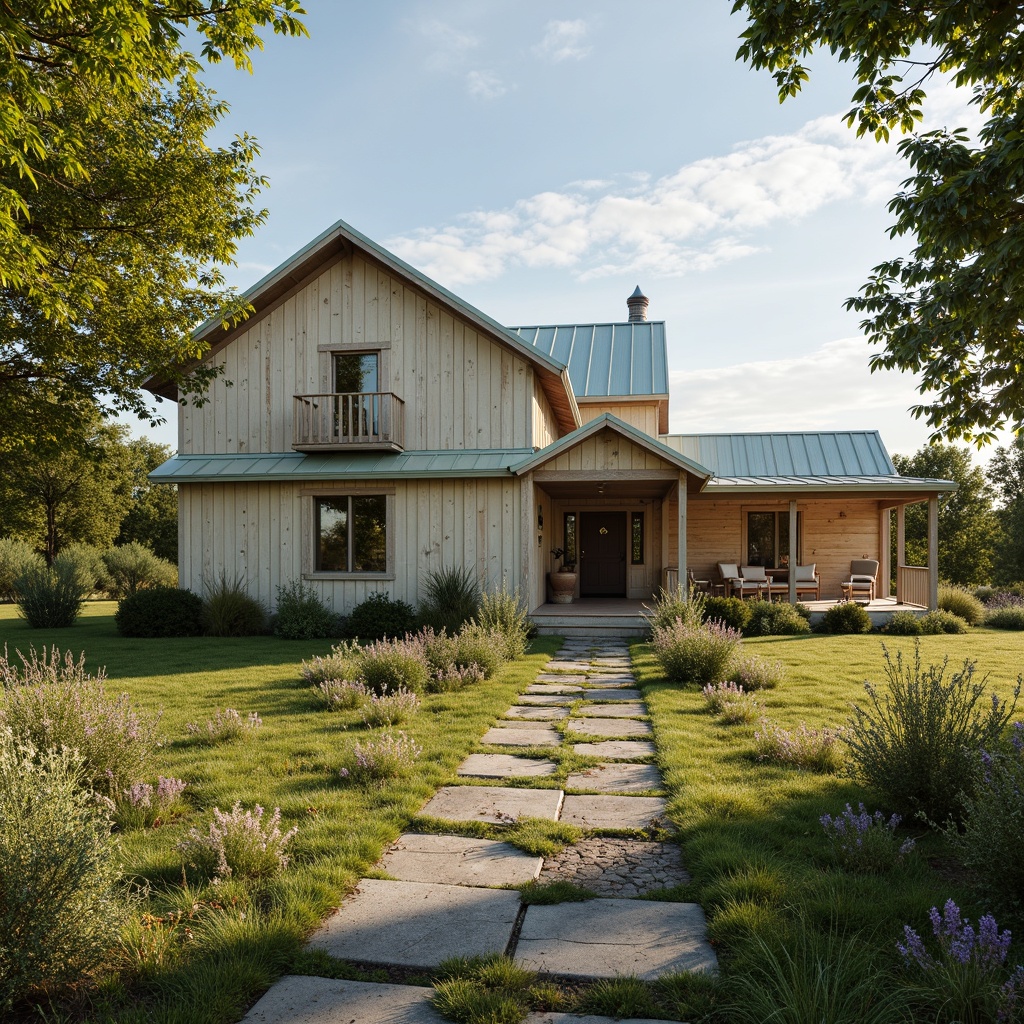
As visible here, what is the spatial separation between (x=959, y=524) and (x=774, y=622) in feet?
99.0

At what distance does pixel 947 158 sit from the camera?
5.68 m

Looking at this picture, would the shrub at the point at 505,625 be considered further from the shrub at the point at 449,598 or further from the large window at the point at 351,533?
the large window at the point at 351,533

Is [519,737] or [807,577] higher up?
[807,577]

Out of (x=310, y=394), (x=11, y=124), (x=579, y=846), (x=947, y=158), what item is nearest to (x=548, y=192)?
(x=310, y=394)

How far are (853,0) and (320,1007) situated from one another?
664cm

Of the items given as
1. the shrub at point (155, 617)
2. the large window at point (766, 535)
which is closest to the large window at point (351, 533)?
the shrub at point (155, 617)

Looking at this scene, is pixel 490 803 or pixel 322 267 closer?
pixel 490 803

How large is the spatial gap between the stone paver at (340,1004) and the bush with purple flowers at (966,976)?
1.68 meters

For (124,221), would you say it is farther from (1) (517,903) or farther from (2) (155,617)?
(1) (517,903)

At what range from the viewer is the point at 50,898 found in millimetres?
2557

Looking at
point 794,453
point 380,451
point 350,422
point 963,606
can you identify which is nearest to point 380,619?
point 380,451

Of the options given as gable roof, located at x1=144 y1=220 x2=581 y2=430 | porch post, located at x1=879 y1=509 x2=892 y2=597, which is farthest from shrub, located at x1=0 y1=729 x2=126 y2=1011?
porch post, located at x1=879 y1=509 x2=892 y2=597

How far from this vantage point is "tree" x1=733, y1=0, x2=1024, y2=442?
4961 millimetres

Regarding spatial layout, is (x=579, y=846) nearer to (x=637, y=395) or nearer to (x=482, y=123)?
(x=482, y=123)
